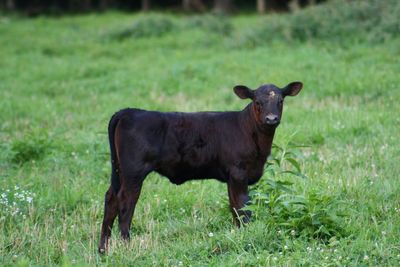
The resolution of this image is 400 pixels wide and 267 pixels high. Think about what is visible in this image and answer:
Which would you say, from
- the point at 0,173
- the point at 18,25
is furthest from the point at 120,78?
the point at 18,25

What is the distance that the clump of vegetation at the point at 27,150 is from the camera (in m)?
9.93

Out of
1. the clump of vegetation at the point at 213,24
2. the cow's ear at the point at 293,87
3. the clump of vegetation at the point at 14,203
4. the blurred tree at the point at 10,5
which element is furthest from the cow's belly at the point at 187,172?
the blurred tree at the point at 10,5

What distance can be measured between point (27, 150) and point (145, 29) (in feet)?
45.1

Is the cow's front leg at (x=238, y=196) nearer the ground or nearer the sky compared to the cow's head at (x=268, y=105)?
nearer the ground

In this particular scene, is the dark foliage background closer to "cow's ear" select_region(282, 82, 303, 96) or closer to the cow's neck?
"cow's ear" select_region(282, 82, 303, 96)

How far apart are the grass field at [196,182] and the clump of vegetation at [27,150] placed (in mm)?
19

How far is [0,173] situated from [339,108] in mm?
5875

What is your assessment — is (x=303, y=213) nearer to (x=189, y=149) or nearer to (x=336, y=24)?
(x=189, y=149)

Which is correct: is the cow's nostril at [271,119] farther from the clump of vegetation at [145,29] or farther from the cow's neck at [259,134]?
the clump of vegetation at [145,29]

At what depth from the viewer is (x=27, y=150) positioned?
999 cm

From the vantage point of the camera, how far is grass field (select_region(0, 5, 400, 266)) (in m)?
6.25

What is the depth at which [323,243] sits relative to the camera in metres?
6.24

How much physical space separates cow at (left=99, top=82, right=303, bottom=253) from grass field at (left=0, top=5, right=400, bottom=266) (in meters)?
0.30

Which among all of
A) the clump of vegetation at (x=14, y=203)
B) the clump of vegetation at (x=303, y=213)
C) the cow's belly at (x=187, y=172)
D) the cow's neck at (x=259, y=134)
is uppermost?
the cow's neck at (x=259, y=134)
